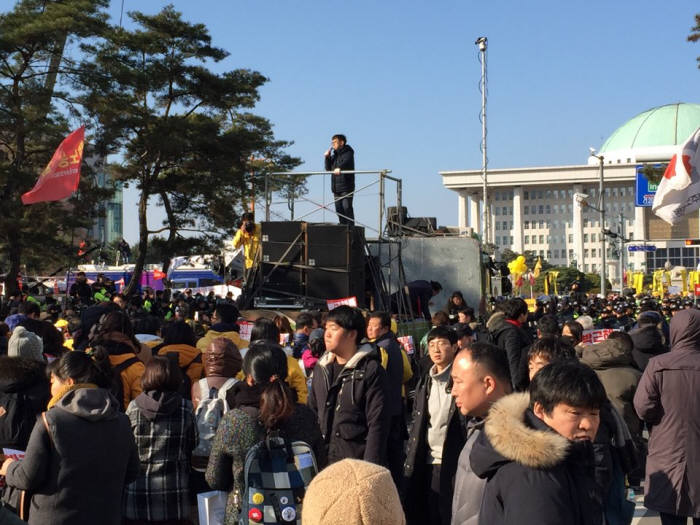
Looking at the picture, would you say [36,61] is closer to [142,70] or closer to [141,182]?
[142,70]

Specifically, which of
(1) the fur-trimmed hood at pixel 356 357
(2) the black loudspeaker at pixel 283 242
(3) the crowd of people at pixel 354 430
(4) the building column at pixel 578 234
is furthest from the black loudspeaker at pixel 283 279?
(4) the building column at pixel 578 234

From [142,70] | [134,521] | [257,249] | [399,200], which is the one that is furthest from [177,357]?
[142,70]

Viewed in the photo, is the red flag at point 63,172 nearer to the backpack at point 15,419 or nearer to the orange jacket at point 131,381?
the orange jacket at point 131,381

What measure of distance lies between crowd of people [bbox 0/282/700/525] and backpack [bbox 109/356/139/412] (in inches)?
0.8

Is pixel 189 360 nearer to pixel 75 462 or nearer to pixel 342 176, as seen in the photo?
pixel 75 462

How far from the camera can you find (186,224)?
85.3 feet

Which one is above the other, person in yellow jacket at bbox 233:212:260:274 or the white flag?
the white flag

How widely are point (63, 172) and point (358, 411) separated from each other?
12.7 meters

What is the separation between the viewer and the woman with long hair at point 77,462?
13.8 ft

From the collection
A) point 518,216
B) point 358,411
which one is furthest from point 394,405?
point 518,216

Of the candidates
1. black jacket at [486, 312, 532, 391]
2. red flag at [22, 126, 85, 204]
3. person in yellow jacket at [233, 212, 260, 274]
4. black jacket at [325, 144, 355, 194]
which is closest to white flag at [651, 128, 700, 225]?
black jacket at [325, 144, 355, 194]

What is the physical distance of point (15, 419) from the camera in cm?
510

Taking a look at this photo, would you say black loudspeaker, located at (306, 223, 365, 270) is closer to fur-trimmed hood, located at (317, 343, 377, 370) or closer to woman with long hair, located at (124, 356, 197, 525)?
fur-trimmed hood, located at (317, 343, 377, 370)

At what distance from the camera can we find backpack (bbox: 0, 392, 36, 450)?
16.7ft
